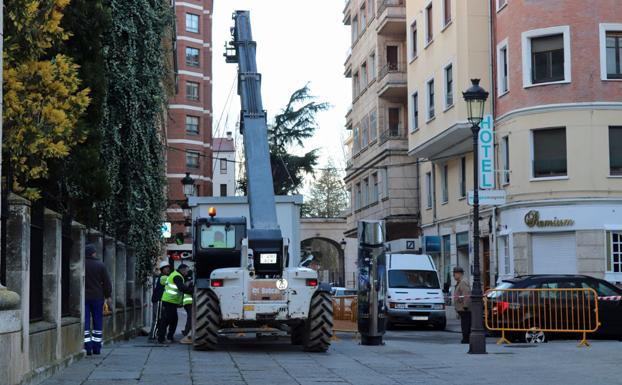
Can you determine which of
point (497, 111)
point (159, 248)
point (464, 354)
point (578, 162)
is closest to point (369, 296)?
point (464, 354)

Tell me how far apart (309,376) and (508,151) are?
70.7 feet

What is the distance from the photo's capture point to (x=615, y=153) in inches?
1294

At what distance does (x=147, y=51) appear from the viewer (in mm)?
23469

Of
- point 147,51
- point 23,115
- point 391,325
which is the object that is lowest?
point 391,325

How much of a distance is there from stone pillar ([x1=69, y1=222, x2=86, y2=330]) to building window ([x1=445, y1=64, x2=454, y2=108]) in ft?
74.5

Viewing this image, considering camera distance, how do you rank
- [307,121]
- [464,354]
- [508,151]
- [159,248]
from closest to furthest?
[464,354] < [159,248] < [508,151] < [307,121]

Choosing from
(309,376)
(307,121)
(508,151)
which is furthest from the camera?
(307,121)

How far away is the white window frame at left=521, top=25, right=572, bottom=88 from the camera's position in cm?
3288

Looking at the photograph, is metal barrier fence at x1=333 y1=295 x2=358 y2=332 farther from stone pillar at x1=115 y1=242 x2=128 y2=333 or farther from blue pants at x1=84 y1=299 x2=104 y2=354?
blue pants at x1=84 y1=299 x2=104 y2=354

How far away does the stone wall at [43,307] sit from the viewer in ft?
33.6

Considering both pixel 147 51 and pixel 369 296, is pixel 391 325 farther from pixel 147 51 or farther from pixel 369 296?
pixel 147 51

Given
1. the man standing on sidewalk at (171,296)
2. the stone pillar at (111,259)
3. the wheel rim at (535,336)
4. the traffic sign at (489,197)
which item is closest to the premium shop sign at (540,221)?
the wheel rim at (535,336)

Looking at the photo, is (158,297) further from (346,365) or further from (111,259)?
(346,365)

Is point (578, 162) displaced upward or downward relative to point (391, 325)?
upward
